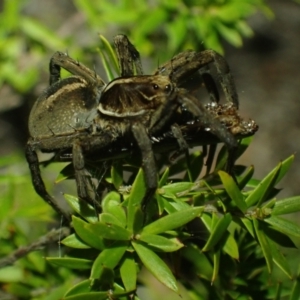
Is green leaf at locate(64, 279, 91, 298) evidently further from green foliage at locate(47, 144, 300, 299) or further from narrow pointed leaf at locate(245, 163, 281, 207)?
narrow pointed leaf at locate(245, 163, 281, 207)

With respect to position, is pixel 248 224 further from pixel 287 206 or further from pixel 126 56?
pixel 126 56

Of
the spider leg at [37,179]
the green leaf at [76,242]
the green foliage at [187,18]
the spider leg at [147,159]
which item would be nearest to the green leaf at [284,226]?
the spider leg at [147,159]

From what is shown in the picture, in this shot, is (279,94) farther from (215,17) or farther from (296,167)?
(215,17)

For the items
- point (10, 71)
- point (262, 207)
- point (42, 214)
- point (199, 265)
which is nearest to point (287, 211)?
point (262, 207)

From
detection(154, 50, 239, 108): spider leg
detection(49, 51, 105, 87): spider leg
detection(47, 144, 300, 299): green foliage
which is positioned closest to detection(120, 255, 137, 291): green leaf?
detection(47, 144, 300, 299): green foliage

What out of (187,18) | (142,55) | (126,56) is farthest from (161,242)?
(142,55)

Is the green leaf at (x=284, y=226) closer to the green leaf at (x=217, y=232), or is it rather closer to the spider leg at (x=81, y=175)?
Result: the green leaf at (x=217, y=232)
